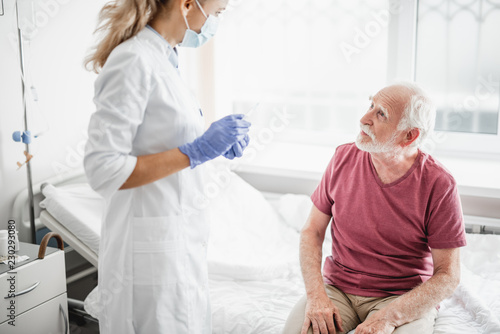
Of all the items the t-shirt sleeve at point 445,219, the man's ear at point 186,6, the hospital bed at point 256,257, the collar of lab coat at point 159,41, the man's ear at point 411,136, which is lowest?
the hospital bed at point 256,257

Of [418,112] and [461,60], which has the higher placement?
[461,60]

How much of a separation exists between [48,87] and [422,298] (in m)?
1.78

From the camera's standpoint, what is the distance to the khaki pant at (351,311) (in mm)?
1601

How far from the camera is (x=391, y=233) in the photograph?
5.42ft

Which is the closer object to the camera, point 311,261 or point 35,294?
point 311,261

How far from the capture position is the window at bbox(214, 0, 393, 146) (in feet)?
9.59

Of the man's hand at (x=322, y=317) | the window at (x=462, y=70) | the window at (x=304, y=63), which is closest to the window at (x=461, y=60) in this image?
the window at (x=462, y=70)

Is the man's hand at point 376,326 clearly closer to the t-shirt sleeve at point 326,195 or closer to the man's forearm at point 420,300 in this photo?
the man's forearm at point 420,300

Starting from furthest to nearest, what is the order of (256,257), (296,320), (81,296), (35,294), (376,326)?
(81,296), (256,257), (35,294), (296,320), (376,326)

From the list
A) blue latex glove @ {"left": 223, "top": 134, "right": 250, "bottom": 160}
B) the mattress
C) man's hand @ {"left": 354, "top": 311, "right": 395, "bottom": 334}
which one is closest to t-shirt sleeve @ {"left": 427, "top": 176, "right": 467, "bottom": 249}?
man's hand @ {"left": 354, "top": 311, "right": 395, "bottom": 334}

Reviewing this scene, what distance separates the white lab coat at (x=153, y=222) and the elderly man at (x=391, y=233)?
0.42 meters

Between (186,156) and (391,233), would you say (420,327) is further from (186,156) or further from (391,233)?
(186,156)

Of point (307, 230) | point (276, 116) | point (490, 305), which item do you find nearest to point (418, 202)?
point (307, 230)

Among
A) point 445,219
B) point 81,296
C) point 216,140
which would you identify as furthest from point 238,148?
point 81,296
